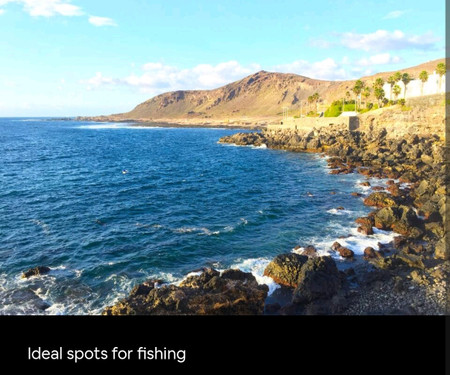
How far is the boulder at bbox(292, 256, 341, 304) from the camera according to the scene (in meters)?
21.0

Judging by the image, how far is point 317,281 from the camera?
2162 cm

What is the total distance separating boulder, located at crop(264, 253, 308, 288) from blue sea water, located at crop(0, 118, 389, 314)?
0.85 meters

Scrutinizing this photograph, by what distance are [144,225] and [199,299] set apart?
58.0 feet

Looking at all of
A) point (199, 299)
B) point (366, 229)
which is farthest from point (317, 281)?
point (366, 229)

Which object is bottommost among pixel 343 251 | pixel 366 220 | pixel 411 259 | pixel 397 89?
pixel 411 259

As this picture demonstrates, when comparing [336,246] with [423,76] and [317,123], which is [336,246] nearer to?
[423,76]

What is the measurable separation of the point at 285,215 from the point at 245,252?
11.1 metres

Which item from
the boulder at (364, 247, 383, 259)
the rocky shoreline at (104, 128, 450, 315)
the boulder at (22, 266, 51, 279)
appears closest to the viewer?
the rocky shoreline at (104, 128, 450, 315)

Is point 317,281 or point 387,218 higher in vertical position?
point 387,218

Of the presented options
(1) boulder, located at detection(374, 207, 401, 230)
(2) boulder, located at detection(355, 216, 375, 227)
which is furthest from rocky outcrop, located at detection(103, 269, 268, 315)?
(1) boulder, located at detection(374, 207, 401, 230)

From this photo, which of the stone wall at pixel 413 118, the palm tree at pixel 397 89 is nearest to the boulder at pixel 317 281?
the stone wall at pixel 413 118

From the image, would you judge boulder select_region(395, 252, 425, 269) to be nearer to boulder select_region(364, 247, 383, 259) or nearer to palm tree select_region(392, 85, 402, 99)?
boulder select_region(364, 247, 383, 259)
